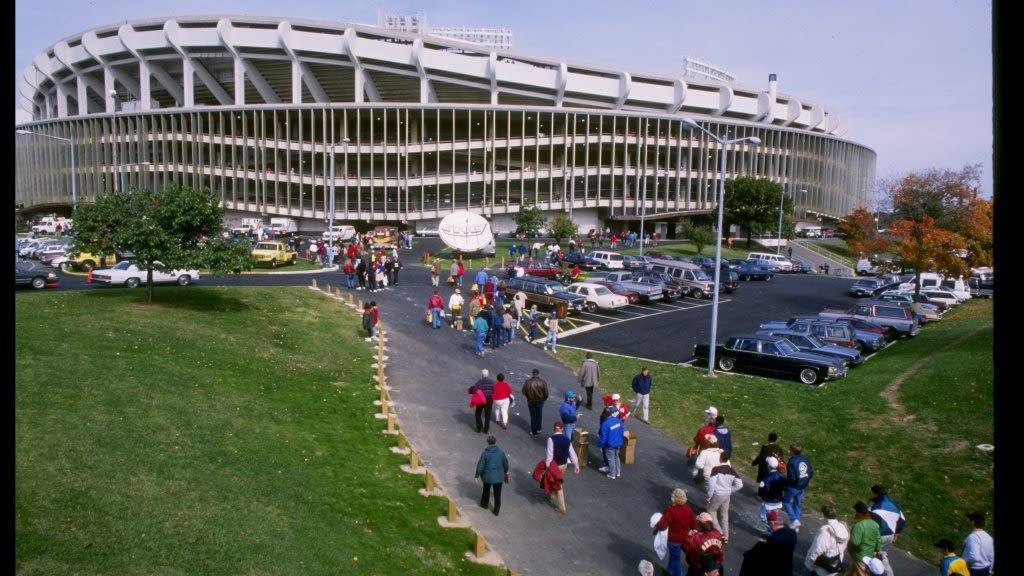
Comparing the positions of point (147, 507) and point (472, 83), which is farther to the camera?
point (472, 83)

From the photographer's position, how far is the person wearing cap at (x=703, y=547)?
8531mm

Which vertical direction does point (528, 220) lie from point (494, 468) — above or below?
above

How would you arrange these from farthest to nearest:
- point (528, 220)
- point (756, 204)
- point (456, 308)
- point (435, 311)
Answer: point (756, 204), point (528, 220), point (456, 308), point (435, 311)

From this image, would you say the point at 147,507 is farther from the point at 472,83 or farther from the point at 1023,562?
the point at 472,83

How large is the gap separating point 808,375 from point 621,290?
47.4ft

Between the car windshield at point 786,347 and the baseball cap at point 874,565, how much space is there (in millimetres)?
14429

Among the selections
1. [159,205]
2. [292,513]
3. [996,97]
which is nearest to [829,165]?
[159,205]

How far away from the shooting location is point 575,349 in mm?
26734

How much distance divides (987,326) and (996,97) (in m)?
34.1

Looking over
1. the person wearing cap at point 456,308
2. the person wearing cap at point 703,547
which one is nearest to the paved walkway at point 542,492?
the person wearing cap at point 703,547

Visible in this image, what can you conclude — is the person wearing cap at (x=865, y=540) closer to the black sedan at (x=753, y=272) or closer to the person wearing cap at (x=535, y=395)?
the person wearing cap at (x=535, y=395)

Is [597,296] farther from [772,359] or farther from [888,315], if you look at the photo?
[888,315]

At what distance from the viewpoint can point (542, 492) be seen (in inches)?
547

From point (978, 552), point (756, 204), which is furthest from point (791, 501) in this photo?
point (756, 204)
